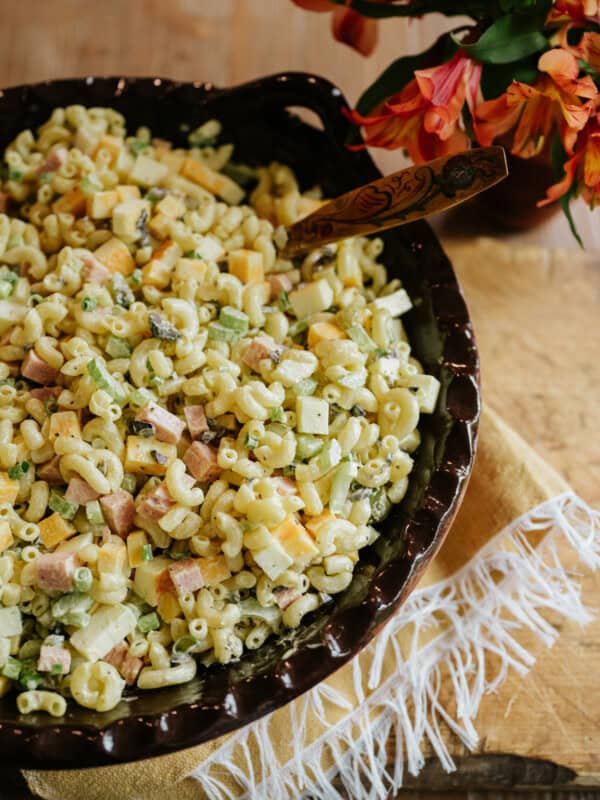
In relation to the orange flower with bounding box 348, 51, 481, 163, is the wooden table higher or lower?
lower

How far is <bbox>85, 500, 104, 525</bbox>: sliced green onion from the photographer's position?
120 centimetres

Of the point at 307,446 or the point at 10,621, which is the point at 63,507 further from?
the point at 307,446

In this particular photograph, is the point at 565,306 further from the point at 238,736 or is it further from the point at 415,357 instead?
the point at 238,736

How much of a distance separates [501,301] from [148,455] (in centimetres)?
88

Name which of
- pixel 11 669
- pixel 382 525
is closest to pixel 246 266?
pixel 382 525

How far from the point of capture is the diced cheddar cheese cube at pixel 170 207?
1.45 m

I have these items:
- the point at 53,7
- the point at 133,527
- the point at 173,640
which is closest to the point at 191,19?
the point at 53,7

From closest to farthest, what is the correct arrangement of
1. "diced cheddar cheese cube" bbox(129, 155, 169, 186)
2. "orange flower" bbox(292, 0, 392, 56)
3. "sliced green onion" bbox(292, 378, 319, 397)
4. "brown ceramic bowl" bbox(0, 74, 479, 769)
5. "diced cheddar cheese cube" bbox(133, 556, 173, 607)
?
"brown ceramic bowl" bbox(0, 74, 479, 769) → "diced cheddar cheese cube" bbox(133, 556, 173, 607) → "sliced green onion" bbox(292, 378, 319, 397) → "diced cheddar cheese cube" bbox(129, 155, 169, 186) → "orange flower" bbox(292, 0, 392, 56)

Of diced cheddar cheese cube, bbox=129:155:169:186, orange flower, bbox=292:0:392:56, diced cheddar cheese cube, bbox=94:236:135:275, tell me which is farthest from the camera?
orange flower, bbox=292:0:392:56

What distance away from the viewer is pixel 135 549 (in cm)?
120

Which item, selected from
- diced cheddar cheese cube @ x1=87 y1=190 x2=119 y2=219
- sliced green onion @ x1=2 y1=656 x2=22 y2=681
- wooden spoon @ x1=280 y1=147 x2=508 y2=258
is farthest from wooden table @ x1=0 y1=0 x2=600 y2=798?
diced cheddar cheese cube @ x1=87 y1=190 x2=119 y2=219

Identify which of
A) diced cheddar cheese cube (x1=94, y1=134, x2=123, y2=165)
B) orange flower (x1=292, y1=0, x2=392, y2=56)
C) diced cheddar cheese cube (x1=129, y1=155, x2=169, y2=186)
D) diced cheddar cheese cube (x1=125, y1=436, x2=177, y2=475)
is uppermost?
orange flower (x1=292, y1=0, x2=392, y2=56)

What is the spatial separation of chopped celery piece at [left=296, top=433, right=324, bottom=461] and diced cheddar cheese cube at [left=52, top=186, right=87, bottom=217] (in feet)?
1.74

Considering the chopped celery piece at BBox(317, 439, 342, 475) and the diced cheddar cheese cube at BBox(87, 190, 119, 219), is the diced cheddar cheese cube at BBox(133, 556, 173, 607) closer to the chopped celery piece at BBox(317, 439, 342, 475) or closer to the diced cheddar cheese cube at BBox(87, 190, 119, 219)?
the chopped celery piece at BBox(317, 439, 342, 475)
